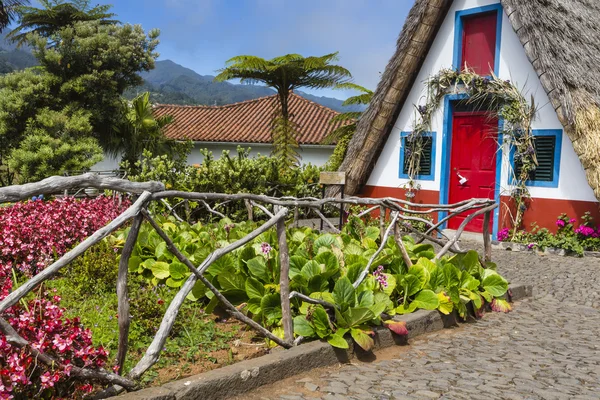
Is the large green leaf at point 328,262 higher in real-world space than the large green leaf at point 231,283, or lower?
higher

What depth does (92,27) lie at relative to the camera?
20828 millimetres

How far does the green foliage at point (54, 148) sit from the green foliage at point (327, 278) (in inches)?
537

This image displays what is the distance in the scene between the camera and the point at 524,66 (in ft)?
28.7

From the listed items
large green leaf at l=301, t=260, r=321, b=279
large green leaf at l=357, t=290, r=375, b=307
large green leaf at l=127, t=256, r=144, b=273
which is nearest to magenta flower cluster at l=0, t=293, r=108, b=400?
large green leaf at l=301, t=260, r=321, b=279

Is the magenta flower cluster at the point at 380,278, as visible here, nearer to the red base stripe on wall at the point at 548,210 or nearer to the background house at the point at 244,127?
the red base stripe on wall at the point at 548,210

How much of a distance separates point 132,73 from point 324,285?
19451 mm

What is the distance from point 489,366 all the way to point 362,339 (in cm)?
86

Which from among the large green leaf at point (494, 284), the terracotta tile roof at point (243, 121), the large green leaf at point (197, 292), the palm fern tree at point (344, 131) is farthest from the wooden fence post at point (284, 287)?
the terracotta tile roof at point (243, 121)

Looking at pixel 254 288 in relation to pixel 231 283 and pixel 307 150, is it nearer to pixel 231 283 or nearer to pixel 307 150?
pixel 231 283

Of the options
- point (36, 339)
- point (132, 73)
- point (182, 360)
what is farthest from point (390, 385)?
point (132, 73)

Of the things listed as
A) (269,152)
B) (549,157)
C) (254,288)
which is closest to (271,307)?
(254,288)

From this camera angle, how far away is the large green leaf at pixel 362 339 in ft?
11.5

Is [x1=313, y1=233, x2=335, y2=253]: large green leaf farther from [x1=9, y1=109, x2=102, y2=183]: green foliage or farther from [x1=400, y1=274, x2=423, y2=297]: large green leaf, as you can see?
[x1=9, y1=109, x2=102, y2=183]: green foliage

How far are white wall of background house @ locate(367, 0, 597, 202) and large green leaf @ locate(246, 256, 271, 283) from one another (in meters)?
6.09
